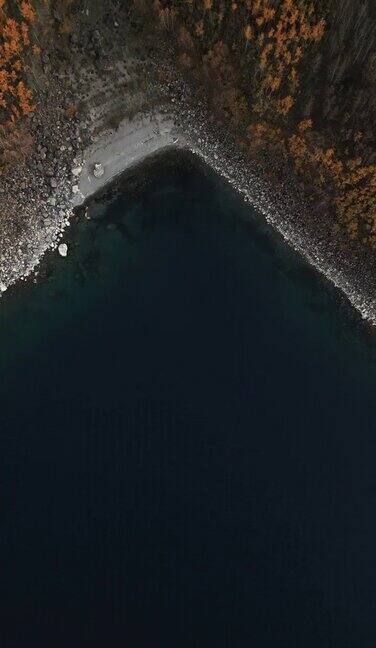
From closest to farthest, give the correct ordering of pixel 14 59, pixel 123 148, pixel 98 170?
pixel 14 59, pixel 98 170, pixel 123 148

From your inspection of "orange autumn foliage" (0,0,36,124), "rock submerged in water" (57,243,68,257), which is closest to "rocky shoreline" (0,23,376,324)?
"rock submerged in water" (57,243,68,257)

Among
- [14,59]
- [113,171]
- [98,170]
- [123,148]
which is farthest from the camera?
[113,171]

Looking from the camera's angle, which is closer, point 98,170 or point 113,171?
point 98,170

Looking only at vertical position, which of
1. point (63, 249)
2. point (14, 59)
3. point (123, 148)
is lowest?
point (63, 249)

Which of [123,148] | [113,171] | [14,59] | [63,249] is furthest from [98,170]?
[14,59]

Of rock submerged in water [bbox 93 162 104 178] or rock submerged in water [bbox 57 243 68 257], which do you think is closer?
rock submerged in water [bbox 93 162 104 178]

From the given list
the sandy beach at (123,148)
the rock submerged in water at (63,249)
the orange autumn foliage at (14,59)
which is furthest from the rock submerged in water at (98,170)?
the orange autumn foliage at (14,59)

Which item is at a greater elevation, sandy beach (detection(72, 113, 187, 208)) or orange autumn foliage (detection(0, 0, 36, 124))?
orange autumn foliage (detection(0, 0, 36, 124))

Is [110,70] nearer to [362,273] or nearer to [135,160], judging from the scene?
[135,160]

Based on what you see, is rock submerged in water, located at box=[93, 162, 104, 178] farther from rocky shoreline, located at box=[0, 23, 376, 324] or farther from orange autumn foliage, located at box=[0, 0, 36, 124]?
orange autumn foliage, located at box=[0, 0, 36, 124]

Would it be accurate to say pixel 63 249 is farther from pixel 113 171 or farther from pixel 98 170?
pixel 113 171

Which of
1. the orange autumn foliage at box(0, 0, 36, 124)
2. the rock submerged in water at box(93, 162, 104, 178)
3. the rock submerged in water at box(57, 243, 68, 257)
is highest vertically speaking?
the orange autumn foliage at box(0, 0, 36, 124)
